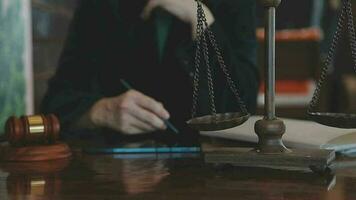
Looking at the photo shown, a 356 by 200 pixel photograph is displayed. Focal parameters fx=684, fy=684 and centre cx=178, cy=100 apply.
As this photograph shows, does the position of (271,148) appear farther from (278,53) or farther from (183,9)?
(278,53)

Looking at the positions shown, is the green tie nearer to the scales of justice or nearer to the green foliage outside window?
the green foliage outside window

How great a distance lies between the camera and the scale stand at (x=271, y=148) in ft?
3.12

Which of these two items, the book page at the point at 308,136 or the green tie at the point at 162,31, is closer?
the book page at the point at 308,136

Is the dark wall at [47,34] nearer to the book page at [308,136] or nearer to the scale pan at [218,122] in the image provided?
the book page at [308,136]

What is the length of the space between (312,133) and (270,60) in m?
0.28

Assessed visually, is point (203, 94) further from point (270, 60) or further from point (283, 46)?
point (283, 46)

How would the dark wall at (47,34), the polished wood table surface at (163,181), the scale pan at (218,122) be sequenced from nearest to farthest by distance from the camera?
1. the polished wood table surface at (163,181)
2. the scale pan at (218,122)
3. the dark wall at (47,34)

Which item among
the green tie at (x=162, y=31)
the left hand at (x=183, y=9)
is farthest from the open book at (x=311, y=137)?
the green tie at (x=162, y=31)

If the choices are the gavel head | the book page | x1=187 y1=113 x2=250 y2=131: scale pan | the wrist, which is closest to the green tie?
the wrist

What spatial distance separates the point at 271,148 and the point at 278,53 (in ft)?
9.65

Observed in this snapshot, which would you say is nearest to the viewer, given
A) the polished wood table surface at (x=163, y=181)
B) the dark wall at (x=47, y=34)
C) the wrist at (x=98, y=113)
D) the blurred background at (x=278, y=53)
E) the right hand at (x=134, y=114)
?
the polished wood table surface at (x=163, y=181)

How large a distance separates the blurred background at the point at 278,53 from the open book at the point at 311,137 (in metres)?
0.70

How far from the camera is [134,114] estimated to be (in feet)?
4.78

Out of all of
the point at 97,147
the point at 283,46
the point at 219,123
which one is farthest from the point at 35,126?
the point at 283,46
